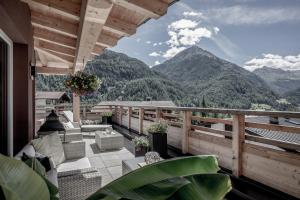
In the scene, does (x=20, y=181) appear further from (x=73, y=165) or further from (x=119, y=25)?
(x=73, y=165)

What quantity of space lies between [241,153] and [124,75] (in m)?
67.7

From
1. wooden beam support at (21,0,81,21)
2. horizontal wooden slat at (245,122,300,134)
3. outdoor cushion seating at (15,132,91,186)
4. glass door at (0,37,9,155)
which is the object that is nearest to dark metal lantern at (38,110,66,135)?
outdoor cushion seating at (15,132,91,186)

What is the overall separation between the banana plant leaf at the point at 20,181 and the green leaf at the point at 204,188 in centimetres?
41

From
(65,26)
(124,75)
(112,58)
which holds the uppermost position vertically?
(112,58)

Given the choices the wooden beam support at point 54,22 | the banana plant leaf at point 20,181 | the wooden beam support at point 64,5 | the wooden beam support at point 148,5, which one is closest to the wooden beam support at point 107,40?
the wooden beam support at point 54,22

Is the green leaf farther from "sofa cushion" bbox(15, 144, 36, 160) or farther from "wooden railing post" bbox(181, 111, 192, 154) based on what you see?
"wooden railing post" bbox(181, 111, 192, 154)

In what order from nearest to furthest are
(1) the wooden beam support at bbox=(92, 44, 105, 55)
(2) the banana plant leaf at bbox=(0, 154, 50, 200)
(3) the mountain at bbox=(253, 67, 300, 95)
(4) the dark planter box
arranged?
1. (2) the banana plant leaf at bbox=(0, 154, 50, 200)
2. (1) the wooden beam support at bbox=(92, 44, 105, 55)
3. (4) the dark planter box
4. (3) the mountain at bbox=(253, 67, 300, 95)

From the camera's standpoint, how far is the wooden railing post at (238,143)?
3838mm

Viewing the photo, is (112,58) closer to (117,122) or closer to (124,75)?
(124,75)

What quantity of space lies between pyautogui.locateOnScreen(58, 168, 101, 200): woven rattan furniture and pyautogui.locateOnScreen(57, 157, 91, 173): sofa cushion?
2.10ft

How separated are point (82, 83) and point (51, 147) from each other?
8.63ft

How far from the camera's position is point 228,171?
13.6ft

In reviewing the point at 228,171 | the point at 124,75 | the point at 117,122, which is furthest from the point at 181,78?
the point at 228,171

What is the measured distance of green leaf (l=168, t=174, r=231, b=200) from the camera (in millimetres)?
819
